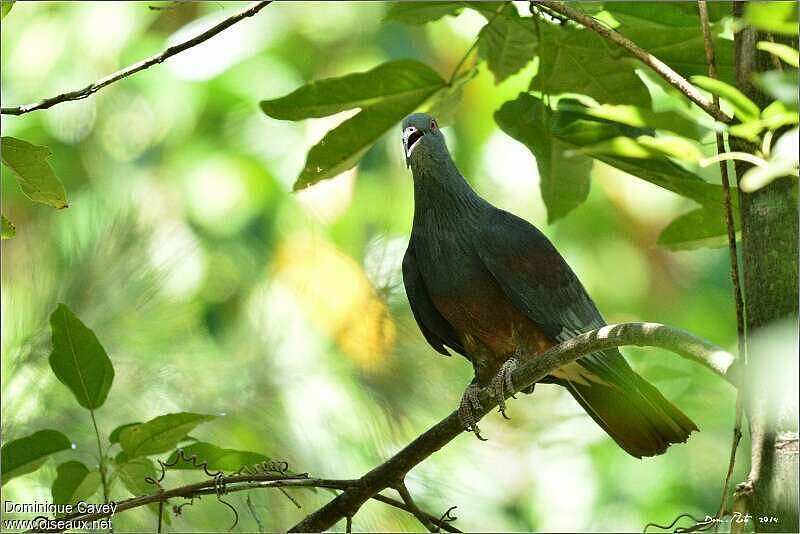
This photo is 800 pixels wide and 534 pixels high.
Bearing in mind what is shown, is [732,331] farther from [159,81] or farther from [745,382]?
[745,382]

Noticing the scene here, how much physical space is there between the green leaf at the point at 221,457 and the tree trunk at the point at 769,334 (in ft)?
2.39

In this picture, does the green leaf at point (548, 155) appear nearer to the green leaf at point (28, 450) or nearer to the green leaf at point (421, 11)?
the green leaf at point (421, 11)

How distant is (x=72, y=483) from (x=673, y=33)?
1.15m

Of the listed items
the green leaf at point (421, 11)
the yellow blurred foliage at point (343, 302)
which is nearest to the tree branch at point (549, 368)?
the green leaf at point (421, 11)

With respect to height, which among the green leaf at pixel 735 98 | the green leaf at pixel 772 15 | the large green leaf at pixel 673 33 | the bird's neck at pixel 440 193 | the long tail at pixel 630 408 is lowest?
the bird's neck at pixel 440 193

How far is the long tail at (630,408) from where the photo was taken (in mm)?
1805

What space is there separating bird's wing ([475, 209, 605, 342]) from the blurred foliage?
154 millimetres

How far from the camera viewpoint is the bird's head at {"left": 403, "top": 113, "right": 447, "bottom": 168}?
193cm

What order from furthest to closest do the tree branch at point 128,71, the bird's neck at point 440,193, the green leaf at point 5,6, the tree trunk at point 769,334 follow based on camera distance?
the bird's neck at point 440,193 < the green leaf at point 5,6 < the tree branch at point 128,71 < the tree trunk at point 769,334

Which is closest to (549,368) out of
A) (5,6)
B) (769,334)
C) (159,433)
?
(769,334)

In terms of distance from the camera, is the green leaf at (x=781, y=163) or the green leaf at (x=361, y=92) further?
the green leaf at (x=361, y=92)

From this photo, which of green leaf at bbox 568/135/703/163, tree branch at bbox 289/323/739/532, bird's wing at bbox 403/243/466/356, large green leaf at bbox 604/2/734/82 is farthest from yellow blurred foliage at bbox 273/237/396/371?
green leaf at bbox 568/135/703/163

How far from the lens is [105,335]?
114 inches

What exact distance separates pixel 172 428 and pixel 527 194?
2.86 metres
